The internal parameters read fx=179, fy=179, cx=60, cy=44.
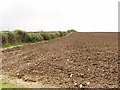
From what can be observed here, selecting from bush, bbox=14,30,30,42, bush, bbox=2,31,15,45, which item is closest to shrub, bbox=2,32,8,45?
bush, bbox=2,31,15,45

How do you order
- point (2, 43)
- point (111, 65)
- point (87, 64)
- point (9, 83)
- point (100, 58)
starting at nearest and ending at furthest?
point (9, 83) < point (111, 65) < point (87, 64) < point (100, 58) < point (2, 43)

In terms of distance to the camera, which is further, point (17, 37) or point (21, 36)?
point (21, 36)

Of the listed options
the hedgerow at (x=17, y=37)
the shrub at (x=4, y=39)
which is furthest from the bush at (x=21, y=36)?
the shrub at (x=4, y=39)

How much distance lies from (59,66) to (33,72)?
2.89ft

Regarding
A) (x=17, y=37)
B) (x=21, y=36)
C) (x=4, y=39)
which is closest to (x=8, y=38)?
(x=4, y=39)

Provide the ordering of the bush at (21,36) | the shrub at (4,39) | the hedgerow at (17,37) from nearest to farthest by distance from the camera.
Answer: the shrub at (4,39)
the hedgerow at (17,37)
the bush at (21,36)

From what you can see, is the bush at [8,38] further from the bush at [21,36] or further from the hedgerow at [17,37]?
the bush at [21,36]

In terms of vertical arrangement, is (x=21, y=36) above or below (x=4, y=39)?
above

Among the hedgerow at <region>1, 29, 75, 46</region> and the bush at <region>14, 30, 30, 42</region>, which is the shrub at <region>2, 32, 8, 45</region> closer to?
the hedgerow at <region>1, 29, 75, 46</region>

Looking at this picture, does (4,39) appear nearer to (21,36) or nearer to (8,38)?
(8,38)

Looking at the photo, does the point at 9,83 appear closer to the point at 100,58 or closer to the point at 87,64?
the point at 87,64

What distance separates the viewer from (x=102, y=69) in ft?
17.6

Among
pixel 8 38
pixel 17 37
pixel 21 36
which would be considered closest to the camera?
Result: pixel 8 38

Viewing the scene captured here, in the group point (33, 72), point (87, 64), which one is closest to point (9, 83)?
point (33, 72)
